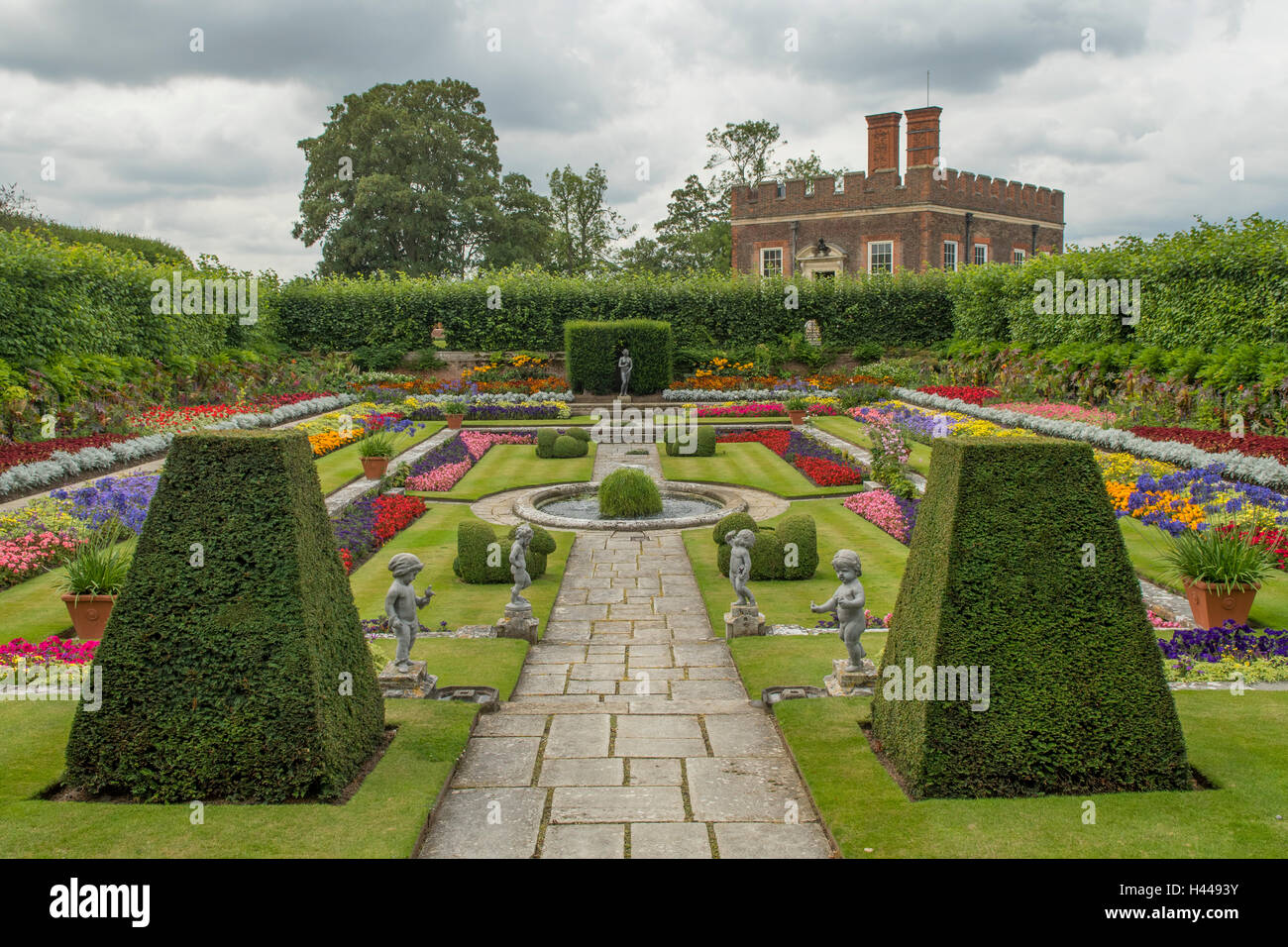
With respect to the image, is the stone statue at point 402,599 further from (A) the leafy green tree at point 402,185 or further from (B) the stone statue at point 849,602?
(A) the leafy green tree at point 402,185

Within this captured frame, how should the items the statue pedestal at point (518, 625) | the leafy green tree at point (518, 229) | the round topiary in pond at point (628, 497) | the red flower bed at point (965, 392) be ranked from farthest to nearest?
the leafy green tree at point (518, 229)
the red flower bed at point (965, 392)
the round topiary in pond at point (628, 497)
the statue pedestal at point (518, 625)

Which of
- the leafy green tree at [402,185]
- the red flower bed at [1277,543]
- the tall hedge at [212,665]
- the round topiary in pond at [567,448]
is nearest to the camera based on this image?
the tall hedge at [212,665]

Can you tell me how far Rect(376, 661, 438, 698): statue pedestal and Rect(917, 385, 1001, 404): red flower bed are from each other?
18.6 metres

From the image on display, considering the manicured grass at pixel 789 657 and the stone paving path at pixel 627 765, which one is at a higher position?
the manicured grass at pixel 789 657

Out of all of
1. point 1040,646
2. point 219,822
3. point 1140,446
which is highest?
point 1140,446

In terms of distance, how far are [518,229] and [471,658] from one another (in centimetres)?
3858

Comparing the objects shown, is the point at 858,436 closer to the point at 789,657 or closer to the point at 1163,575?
the point at 1163,575

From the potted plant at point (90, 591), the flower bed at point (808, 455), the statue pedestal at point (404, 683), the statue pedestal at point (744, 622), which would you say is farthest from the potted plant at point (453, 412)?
the statue pedestal at point (404, 683)

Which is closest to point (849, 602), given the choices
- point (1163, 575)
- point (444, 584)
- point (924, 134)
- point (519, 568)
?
point (519, 568)

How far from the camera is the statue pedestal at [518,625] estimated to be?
25.3 ft

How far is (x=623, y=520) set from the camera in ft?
42.1

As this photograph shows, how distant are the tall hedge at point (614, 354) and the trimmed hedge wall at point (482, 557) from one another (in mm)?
17266
